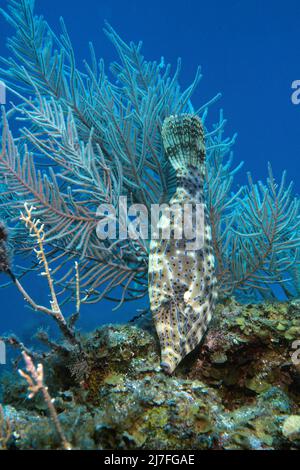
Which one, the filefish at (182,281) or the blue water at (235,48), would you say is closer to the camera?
the filefish at (182,281)

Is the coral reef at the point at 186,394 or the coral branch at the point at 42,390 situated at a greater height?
the coral branch at the point at 42,390

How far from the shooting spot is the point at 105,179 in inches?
149

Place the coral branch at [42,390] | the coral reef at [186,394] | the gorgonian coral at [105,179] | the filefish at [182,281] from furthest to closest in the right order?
the gorgonian coral at [105,179] < the filefish at [182,281] < the coral reef at [186,394] < the coral branch at [42,390]

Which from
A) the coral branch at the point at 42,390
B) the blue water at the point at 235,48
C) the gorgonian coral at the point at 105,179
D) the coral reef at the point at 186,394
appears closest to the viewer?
the coral branch at the point at 42,390

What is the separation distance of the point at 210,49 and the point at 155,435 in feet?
271

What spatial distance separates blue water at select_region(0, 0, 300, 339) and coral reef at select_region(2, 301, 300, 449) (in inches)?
2475

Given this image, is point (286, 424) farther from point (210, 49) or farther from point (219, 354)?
point (210, 49)

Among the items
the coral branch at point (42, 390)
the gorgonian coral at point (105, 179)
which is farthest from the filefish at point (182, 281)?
the coral branch at point (42, 390)

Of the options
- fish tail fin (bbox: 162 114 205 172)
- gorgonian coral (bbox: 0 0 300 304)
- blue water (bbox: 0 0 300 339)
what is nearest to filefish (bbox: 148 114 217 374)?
fish tail fin (bbox: 162 114 205 172)

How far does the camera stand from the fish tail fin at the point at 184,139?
3.65 m

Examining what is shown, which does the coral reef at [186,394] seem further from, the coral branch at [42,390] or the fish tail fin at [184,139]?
the fish tail fin at [184,139]

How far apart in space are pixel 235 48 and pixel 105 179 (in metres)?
80.3

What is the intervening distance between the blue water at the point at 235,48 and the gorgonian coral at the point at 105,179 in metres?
61.5

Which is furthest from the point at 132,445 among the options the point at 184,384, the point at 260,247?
the point at 260,247
